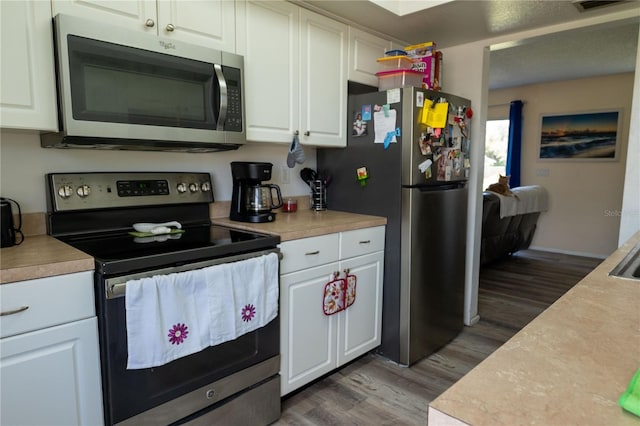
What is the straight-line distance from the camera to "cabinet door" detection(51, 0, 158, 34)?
4.58ft

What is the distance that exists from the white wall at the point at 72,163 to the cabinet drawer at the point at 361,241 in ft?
2.34

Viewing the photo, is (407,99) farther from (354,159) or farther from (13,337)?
(13,337)

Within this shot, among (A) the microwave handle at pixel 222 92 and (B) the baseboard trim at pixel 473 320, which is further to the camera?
(B) the baseboard trim at pixel 473 320

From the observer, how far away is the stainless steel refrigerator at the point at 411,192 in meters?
2.21

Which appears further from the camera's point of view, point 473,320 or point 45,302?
point 473,320

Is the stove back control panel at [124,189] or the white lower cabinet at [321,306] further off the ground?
the stove back control panel at [124,189]

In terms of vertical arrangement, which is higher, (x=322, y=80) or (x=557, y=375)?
(x=322, y=80)

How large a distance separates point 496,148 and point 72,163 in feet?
19.9

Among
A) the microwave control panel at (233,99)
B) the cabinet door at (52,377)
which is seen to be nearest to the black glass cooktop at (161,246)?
the cabinet door at (52,377)

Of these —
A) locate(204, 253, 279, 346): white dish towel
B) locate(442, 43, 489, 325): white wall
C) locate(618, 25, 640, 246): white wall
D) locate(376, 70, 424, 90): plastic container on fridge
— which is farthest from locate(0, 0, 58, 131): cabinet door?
locate(618, 25, 640, 246): white wall

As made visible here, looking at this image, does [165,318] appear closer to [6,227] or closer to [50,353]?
[50,353]

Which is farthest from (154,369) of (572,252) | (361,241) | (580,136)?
(580,136)

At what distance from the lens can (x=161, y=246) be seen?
151 centimetres

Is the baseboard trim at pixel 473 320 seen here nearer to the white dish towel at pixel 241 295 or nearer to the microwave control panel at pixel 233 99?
the white dish towel at pixel 241 295
